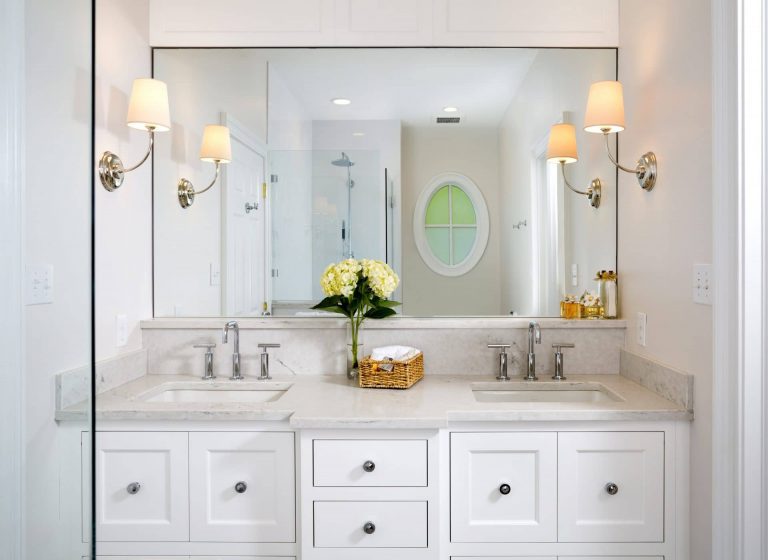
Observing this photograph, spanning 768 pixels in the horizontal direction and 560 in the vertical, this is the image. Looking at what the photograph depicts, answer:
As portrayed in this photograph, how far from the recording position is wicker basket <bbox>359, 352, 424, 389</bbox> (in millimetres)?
1948

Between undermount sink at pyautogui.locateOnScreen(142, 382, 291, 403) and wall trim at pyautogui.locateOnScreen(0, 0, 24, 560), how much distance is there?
1318 mm

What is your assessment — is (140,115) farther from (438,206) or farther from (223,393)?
(438,206)

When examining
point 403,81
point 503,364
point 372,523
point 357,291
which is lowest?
point 372,523

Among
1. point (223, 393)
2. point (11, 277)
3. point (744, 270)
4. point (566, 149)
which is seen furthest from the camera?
point (566, 149)

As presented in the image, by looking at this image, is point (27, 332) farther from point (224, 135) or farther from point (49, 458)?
point (224, 135)

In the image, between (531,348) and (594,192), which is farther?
(594,192)

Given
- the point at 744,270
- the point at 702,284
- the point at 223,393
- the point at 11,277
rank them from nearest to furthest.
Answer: the point at 11,277
the point at 744,270
the point at 702,284
the point at 223,393

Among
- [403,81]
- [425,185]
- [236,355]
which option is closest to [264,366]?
[236,355]

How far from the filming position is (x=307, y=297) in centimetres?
225

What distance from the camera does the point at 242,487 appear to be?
1.68 metres

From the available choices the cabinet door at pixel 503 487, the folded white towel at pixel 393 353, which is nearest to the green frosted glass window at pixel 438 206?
the folded white towel at pixel 393 353

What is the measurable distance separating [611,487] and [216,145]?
1852 mm

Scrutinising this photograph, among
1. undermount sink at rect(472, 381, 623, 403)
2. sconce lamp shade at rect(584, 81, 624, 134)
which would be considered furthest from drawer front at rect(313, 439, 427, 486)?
sconce lamp shade at rect(584, 81, 624, 134)

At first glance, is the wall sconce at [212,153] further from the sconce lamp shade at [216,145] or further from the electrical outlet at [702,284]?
the electrical outlet at [702,284]
